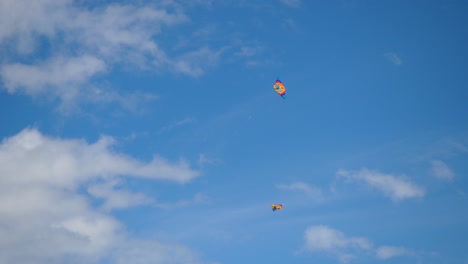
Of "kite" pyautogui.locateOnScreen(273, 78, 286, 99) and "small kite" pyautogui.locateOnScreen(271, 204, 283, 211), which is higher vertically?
"kite" pyautogui.locateOnScreen(273, 78, 286, 99)

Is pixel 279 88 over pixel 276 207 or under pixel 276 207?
over

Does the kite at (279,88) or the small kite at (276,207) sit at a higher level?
the kite at (279,88)

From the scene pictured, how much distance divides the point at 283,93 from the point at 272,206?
39917 mm

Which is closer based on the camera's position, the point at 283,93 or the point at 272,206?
the point at 283,93

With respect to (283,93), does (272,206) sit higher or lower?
lower

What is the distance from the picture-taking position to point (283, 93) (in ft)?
410

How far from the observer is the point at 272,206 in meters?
138
